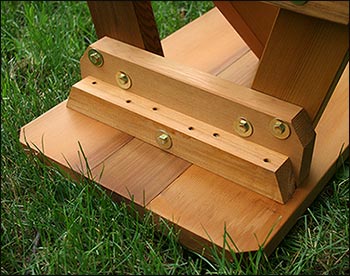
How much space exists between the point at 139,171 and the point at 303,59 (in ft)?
1.25

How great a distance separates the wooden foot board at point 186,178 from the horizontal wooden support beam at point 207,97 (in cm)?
9

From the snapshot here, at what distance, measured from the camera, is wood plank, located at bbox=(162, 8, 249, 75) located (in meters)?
1.69

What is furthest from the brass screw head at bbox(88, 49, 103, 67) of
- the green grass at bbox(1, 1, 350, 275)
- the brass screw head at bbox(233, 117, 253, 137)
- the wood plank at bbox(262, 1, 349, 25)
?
the wood plank at bbox(262, 1, 349, 25)

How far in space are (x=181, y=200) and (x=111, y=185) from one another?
0.45ft

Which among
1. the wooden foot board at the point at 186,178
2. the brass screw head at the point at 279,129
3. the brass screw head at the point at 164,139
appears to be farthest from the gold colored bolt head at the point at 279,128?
the brass screw head at the point at 164,139

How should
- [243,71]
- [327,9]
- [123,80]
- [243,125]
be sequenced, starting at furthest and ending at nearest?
1. [243,71]
2. [123,80]
3. [243,125]
4. [327,9]

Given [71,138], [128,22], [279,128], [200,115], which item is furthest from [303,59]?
[71,138]

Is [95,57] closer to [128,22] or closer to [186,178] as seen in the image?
[128,22]

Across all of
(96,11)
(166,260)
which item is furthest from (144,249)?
(96,11)

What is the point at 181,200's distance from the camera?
1.33m

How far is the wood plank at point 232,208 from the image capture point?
1.26 meters

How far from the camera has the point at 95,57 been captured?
1.52 m

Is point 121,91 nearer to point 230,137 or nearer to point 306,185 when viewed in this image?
point 230,137

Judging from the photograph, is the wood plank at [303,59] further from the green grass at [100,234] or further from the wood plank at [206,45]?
the wood plank at [206,45]
